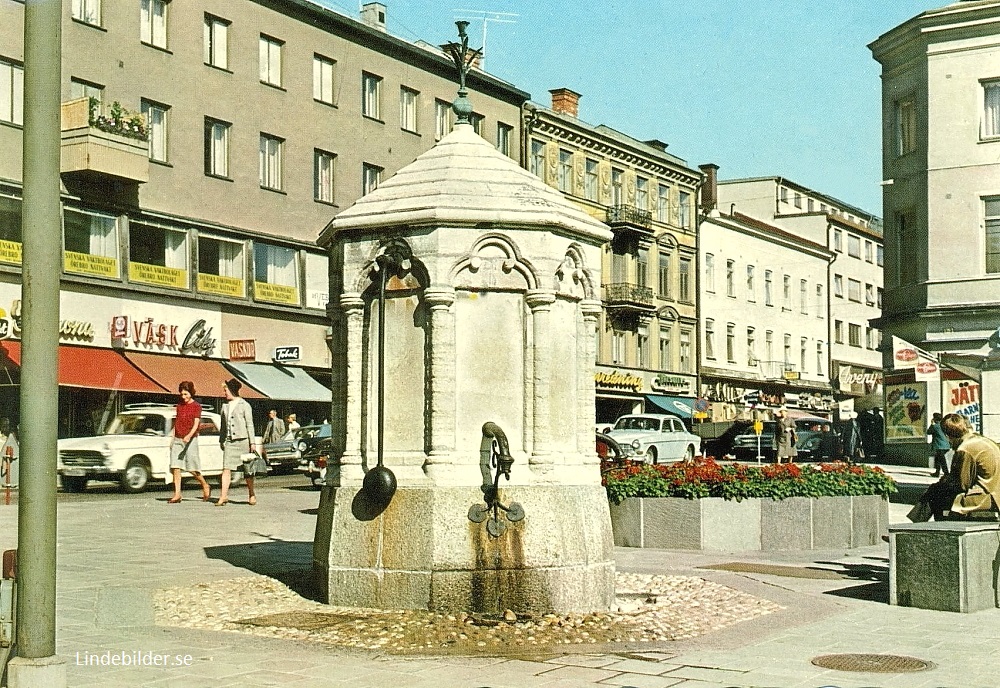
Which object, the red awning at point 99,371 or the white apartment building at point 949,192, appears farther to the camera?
the white apartment building at point 949,192

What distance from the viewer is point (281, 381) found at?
3994 centimetres

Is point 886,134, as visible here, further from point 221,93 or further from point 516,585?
point 516,585

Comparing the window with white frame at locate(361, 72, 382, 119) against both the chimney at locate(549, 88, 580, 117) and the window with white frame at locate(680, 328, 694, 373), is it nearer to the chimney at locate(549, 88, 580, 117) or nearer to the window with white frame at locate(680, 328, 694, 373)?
the chimney at locate(549, 88, 580, 117)

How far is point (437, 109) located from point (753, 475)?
34571 millimetres

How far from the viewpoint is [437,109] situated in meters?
48.4

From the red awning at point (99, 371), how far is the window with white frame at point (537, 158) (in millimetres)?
23378

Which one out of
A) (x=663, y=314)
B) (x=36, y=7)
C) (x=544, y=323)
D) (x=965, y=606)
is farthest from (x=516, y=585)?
(x=663, y=314)

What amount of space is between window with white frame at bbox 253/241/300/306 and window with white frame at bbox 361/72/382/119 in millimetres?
6288

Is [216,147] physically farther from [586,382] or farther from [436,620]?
[436,620]

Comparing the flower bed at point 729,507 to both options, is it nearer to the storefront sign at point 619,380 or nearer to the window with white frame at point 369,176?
the window with white frame at point 369,176

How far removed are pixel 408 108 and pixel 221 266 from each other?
11279 mm

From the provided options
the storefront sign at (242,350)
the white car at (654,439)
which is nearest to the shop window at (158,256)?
the storefront sign at (242,350)

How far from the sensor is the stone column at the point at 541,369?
10.4 metres

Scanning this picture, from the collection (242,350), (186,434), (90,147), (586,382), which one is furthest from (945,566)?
(242,350)
